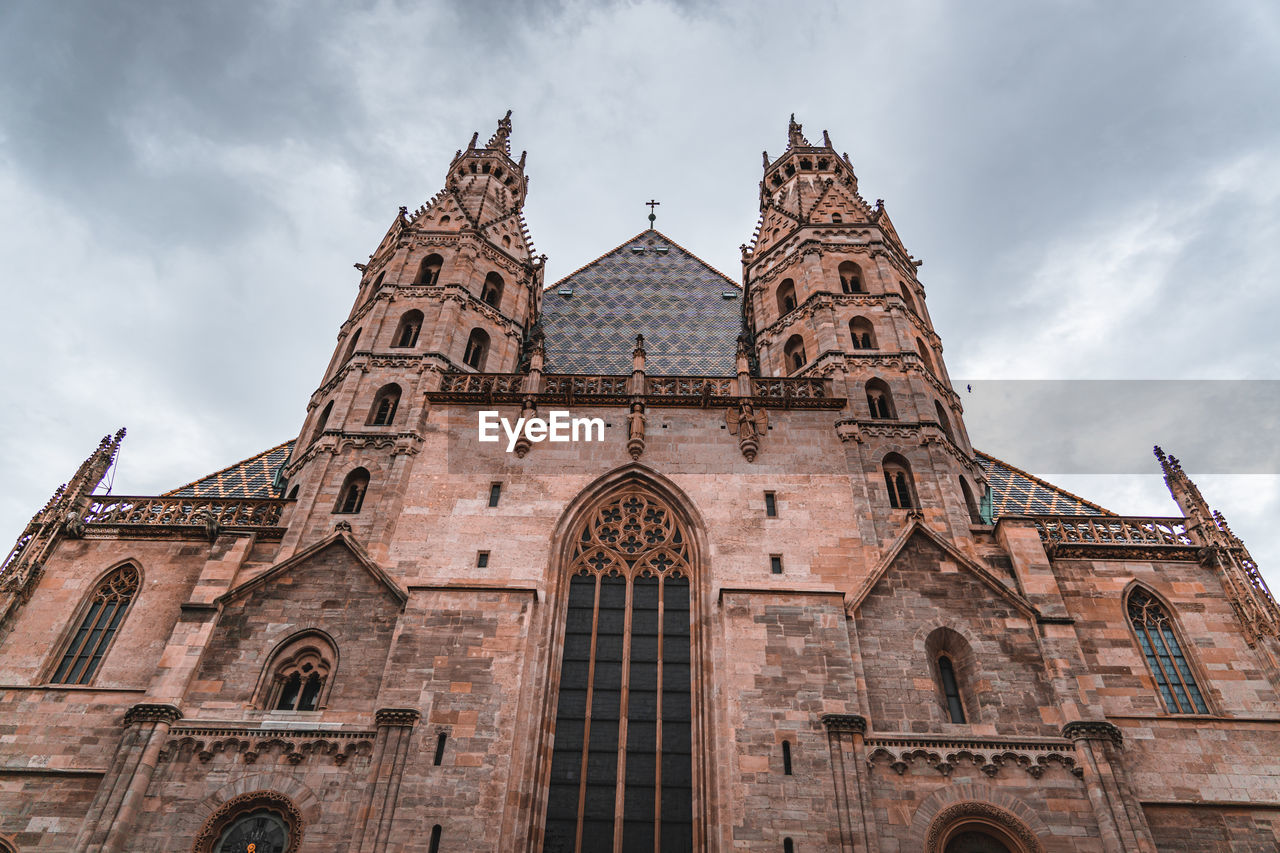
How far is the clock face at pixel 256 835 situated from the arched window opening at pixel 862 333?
1559 cm

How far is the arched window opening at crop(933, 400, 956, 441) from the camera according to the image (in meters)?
20.1

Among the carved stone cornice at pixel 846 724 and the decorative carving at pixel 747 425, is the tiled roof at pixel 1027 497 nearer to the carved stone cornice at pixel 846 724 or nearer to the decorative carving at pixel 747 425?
the decorative carving at pixel 747 425

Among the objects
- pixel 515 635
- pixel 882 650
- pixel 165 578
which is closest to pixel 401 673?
pixel 515 635

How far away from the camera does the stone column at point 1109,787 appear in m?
13.0

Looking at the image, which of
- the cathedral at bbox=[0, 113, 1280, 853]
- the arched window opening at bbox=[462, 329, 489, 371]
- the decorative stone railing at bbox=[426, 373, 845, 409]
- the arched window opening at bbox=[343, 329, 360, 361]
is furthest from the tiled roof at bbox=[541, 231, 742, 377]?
the arched window opening at bbox=[343, 329, 360, 361]

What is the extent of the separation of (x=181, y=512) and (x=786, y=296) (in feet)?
50.7

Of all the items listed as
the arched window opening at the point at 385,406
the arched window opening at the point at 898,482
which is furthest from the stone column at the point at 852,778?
the arched window opening at the point at 385,406

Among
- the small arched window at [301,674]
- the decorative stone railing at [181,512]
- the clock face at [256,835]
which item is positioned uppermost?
the decorative stone railing at [181,512]

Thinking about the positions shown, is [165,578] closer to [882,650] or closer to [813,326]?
[882,650]

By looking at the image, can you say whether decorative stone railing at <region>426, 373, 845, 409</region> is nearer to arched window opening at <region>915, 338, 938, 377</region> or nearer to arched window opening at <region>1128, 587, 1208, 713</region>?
arched window opening at <region>915, 338, 938, 377</region>

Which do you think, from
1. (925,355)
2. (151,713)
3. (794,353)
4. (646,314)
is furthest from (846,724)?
(646,314)

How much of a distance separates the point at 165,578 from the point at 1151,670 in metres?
17.7

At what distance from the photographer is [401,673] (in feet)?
49.1

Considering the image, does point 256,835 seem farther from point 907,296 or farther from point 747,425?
point 907,296
